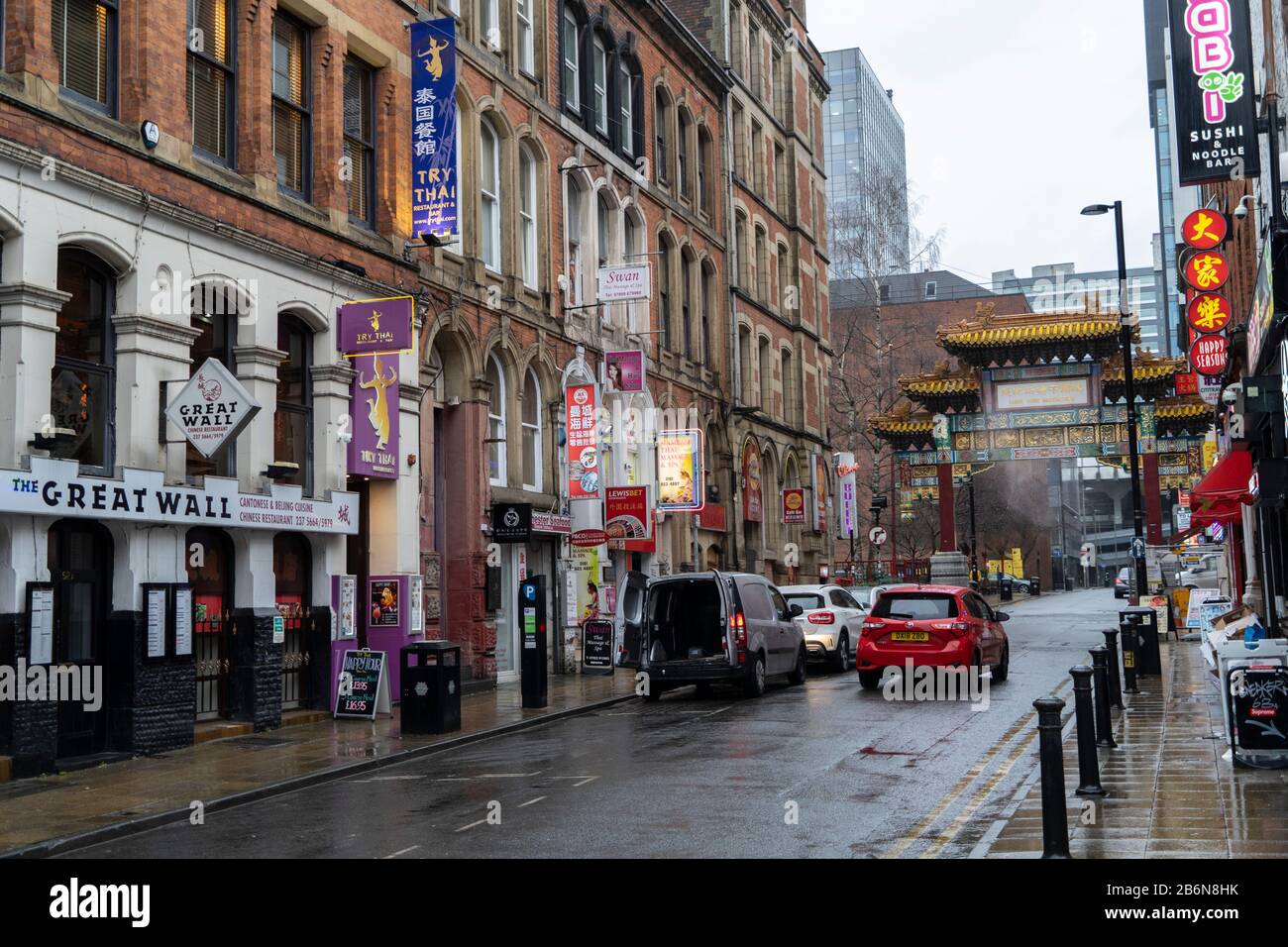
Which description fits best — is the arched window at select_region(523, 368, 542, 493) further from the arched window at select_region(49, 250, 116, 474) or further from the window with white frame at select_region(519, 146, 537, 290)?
the arched window at select_region(49, 250, 116, 474)

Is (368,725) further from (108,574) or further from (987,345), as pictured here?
(987,345)

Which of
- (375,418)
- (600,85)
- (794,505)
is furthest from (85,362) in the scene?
(794,505)

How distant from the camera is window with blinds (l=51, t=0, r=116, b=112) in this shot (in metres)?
15.8

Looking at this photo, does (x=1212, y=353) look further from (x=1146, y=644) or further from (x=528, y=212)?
(x=528, y=212)

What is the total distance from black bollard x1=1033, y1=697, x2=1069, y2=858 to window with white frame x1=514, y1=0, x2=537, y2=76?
22499 mm

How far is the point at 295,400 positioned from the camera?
65.5 feet

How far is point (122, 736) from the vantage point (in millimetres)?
15703

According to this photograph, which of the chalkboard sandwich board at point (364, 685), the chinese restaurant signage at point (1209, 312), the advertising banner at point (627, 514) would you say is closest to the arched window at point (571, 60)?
the advertising banner at point (627, 514)

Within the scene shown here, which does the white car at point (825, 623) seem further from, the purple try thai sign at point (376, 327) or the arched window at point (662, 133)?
the arched window at point (662, 133)

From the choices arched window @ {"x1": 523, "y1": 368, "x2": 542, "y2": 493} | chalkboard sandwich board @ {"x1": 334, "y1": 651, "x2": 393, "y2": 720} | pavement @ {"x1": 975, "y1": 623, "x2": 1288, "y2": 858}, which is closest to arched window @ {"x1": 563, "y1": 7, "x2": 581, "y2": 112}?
arched window @ {"x1": 523, "y1": 368, "x2": 542, "y2": 493}

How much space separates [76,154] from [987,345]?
3662cm

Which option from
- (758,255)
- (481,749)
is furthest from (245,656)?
(758,255)

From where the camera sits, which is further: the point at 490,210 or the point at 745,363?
the point at 745,363

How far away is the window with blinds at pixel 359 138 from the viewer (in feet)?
71.9
